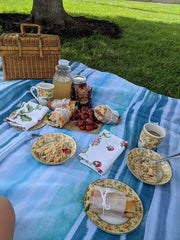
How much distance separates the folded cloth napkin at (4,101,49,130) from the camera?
154 cm

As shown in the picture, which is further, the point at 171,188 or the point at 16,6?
the point at 16,6

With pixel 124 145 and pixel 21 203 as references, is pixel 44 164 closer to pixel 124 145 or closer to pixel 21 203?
pixel 21 203

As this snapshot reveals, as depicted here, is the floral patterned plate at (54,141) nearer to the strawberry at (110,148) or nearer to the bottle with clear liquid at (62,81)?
the strawberry at (110,148)

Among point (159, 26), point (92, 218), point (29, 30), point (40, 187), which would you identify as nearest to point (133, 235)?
point (92, 218)

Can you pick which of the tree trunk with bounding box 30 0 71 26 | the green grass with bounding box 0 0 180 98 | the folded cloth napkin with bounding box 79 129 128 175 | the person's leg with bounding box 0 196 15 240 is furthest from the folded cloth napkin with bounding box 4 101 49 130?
the tree trunk with bounding box 30 0 71 26

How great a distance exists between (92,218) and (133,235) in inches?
8.5

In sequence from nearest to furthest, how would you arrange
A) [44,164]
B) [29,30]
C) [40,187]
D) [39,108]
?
[40,187] < [44,164] < [39,108] < [29,30]

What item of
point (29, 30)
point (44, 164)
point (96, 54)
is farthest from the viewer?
point (29, 30)

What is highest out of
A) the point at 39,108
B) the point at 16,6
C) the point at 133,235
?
the point at 16,6

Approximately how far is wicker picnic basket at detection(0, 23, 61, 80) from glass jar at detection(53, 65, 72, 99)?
388 millimetres

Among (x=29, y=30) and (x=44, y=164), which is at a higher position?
(x=29, y=30)

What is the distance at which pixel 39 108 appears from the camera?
1.68m

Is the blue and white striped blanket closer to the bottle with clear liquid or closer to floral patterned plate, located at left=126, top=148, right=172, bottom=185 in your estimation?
floral patterned plate, located at left=126, top=148, right=172, bottom=185

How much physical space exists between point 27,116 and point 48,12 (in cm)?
356
